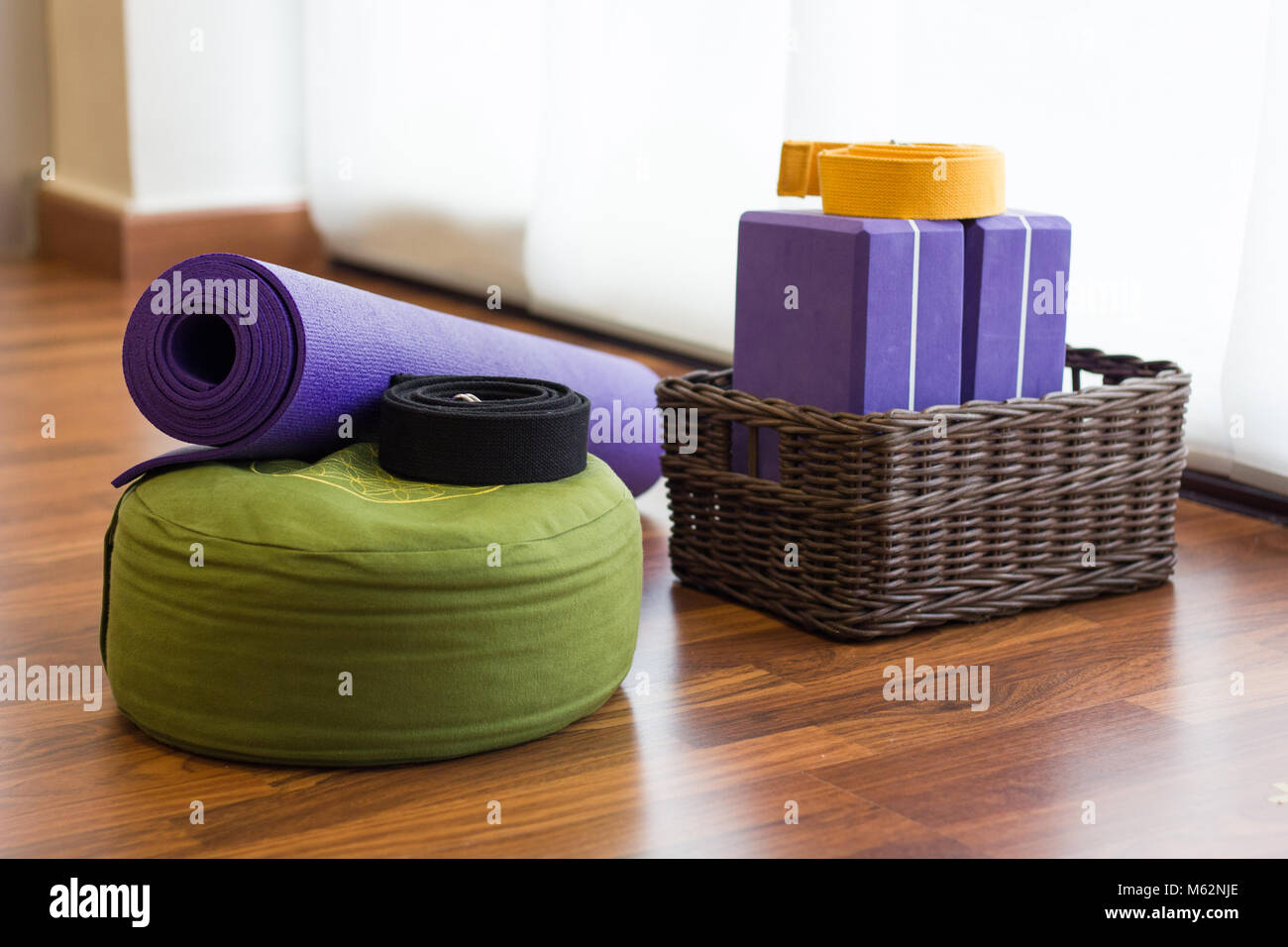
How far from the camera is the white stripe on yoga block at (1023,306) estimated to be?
5.18 feet

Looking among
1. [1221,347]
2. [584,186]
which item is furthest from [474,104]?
[1221,347]

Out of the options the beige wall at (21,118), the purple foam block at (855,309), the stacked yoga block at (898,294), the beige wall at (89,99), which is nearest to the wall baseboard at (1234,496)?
the stacked yoga block at (898,294)

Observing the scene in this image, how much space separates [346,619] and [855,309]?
23.5 inches

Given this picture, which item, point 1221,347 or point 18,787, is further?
point 1221,347

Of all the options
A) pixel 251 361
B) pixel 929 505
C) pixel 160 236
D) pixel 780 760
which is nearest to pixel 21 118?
pixel 160 236

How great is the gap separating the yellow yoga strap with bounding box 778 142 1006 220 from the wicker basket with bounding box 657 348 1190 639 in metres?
0.21

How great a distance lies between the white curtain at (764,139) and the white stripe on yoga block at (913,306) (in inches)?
25.7

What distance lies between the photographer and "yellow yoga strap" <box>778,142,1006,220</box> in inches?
59.7

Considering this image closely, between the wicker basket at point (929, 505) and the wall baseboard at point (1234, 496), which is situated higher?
the wicker basket at point (929, 505)

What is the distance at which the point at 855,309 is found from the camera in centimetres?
148

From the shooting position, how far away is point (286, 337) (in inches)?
53.6

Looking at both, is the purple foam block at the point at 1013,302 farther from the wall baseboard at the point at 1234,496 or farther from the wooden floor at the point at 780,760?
the wall baseboard at the point at 1234,496
